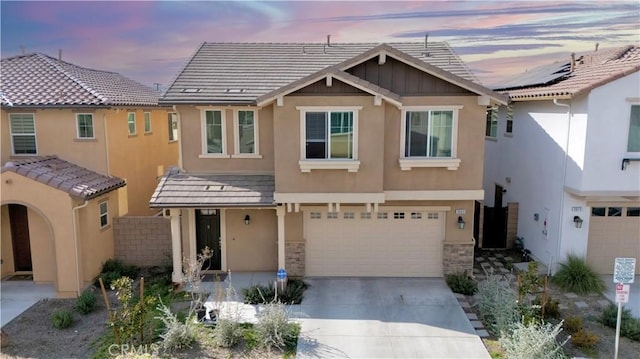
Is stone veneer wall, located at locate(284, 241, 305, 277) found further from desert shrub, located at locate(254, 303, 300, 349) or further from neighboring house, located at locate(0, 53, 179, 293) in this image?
neighboring house, located at locate(0, 53, 179, 293)

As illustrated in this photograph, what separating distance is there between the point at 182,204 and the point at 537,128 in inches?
492

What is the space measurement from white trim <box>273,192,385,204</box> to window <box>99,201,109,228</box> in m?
6.23

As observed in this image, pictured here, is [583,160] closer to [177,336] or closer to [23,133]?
[177,336]

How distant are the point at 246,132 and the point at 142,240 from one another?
5375 millimetres

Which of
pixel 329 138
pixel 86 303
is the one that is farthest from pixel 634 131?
pixel 86 303

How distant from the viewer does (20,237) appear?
49.1 feet

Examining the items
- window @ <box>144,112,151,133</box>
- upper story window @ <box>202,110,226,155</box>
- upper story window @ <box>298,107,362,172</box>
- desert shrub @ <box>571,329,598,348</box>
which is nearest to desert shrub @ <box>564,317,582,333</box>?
desert shrub @ <box>571,329,598,348</box>

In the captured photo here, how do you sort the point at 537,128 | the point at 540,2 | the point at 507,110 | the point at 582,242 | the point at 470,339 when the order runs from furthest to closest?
the point at 540,2 → the point at 507,110 → the point at 537,128 → the point at 582,242 → the point at 470,339

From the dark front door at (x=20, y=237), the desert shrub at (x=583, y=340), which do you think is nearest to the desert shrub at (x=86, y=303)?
the dark front door at (x=20, y=237)

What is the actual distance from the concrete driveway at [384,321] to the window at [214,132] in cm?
536

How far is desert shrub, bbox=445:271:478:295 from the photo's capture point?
43.9ft

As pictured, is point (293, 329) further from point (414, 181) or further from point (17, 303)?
point (17, 303)

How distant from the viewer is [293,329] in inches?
425

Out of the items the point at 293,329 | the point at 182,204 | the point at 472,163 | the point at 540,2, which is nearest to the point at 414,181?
the point at 472,163
